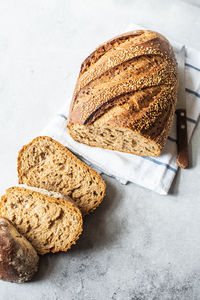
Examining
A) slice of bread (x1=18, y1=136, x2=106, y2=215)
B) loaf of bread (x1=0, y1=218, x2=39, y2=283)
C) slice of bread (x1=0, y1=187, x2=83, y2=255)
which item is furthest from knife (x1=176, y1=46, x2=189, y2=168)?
loaf of bread (x1=0, y1=218, x2=39, y2=283)

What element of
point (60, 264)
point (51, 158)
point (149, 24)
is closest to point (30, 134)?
point (51, 158)

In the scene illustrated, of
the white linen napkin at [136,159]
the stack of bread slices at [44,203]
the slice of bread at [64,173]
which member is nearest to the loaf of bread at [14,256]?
the stack of bread slices at [44,203]

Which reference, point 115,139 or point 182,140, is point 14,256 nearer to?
point 115,139

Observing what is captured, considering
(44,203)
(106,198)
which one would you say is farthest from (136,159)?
(44,203)

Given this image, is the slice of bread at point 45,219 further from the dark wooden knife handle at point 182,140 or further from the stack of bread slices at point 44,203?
the dark wooden knife handle at point 182,140

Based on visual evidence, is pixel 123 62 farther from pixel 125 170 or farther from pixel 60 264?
pixel 60 264

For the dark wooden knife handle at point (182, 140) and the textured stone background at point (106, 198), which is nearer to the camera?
the textured stone background at point (106, 198)

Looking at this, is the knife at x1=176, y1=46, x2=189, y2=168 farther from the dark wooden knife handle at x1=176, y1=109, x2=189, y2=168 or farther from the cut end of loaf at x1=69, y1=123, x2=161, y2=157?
the cut end of loaf at x1=69, y1=123, x2=161, y2=157
